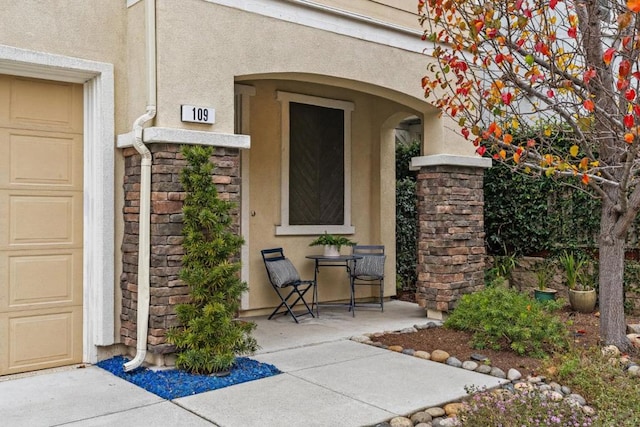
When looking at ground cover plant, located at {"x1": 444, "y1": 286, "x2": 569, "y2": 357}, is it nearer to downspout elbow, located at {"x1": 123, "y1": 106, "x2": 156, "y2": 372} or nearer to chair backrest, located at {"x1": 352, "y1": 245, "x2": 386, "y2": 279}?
chair backrest, located at {"x1": 352, "y1": 245, "x2": 386, "y2": 279}

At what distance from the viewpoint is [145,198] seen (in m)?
5.00

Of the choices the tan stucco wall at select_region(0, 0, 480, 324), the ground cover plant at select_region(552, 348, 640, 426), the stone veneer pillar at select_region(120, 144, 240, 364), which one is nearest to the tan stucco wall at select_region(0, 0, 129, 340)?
the tan stucco wall at select_region(0, 0, 480, 324)

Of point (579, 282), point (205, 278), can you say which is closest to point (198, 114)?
point (205, 278)

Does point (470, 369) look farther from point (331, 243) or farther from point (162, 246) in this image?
point (162, 246)

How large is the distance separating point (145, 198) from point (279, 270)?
250 cm

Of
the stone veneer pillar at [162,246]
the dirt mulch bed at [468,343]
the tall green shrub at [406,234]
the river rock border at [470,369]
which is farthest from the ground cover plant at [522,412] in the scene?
the tall green shrub at [406,234]

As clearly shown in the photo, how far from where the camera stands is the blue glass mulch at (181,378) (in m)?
4.57

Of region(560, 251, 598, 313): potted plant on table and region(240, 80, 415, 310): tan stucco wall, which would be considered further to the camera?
region(560, 251, 598, 313): potted plant on table

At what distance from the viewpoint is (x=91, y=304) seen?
5.34 meters

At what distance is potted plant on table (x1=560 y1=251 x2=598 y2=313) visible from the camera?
7.76m

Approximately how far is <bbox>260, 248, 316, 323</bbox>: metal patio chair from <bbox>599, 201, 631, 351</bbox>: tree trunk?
325cm

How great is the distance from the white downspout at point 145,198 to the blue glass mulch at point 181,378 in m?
0.16

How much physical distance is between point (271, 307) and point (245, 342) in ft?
8.03

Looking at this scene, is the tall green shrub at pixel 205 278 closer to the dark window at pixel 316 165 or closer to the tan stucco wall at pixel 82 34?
the tan stucco wall at pixel 82 34
